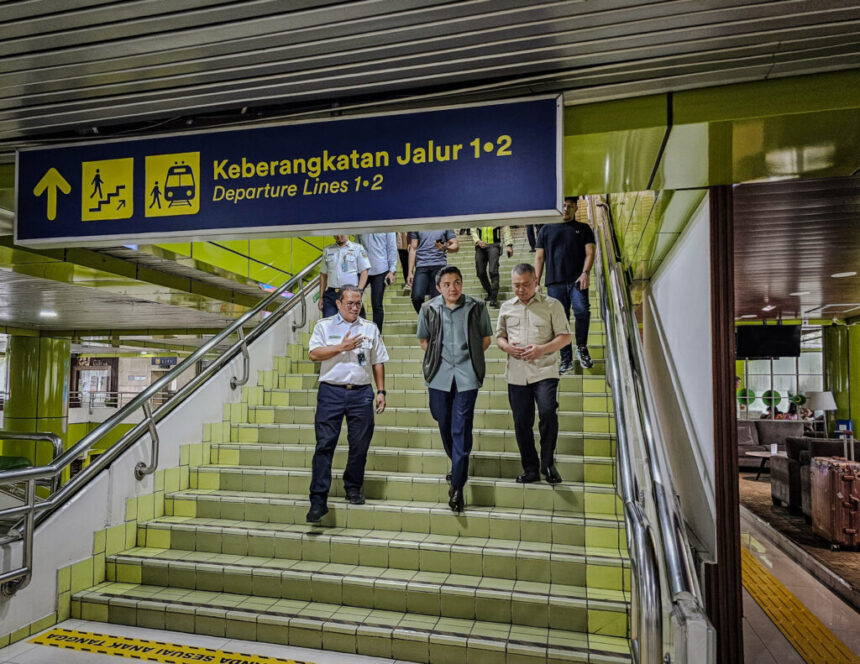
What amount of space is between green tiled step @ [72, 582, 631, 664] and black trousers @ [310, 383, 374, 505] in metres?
0.81

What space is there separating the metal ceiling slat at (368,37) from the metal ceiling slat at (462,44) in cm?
1

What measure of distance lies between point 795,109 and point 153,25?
8.49ft

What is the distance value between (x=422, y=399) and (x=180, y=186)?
135 inches

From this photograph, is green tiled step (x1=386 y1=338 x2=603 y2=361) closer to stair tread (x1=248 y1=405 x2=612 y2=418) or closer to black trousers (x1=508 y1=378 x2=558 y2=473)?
stair tread (x1=248 y1=405 x2=612 y2=418)

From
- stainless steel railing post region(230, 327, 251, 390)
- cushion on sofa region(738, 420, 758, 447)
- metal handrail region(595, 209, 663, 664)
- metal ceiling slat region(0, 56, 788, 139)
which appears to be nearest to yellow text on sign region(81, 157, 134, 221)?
metal ceiling slat region(0, 56, 788, 139)

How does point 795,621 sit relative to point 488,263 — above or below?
below

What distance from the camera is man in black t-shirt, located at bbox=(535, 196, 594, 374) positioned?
5703mm

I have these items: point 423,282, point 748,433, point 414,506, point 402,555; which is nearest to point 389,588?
point 402,555

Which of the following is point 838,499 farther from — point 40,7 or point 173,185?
point 40,7

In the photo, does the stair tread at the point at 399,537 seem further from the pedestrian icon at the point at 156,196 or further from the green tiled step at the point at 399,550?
the pedestrian icon at the point at 156,196

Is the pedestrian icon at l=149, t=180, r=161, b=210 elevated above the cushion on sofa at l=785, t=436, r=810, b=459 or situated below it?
above

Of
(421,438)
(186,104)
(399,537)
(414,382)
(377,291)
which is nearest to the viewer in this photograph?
(186,104)

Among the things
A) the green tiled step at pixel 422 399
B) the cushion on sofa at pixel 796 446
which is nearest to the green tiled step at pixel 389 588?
the green tiled step at pixel 422 399

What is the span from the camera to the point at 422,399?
6.04m
